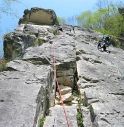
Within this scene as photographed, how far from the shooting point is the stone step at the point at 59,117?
958 cm

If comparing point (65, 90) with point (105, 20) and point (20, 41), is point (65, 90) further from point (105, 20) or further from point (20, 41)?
point (105, 20)

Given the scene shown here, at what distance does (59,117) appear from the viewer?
33.6ft

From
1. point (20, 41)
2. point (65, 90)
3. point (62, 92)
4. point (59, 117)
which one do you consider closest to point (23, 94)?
point (59, 117)

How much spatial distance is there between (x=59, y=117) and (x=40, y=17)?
93.1 feet

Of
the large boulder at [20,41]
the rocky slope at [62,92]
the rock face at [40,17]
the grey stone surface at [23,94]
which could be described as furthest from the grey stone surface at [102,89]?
the rock face at [40,17]

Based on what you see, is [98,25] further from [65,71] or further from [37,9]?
[65,71]

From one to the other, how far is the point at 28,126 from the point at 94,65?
379 inches

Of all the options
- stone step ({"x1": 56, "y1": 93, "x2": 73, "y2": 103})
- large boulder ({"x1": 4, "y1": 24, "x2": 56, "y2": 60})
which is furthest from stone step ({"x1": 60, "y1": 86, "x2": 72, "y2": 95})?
large boulder ({"x1": 4, "y1": 24, "x2": 56, "y2": 60})

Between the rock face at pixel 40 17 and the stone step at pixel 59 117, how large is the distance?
2679 centimetres

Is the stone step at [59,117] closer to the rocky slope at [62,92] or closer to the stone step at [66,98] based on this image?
the rocky slope at [62,92]

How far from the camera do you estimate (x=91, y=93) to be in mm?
11578

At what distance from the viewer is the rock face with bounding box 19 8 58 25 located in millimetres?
37700

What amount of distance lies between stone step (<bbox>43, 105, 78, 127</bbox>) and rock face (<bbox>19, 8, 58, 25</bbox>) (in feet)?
87.9

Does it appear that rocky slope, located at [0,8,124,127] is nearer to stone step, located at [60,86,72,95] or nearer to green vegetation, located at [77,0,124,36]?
stone step, located at [60,86,72,95]
